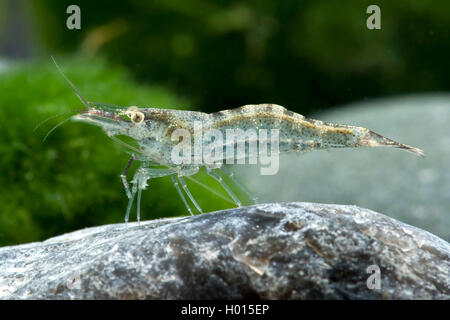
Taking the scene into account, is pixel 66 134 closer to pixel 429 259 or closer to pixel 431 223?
pixel 429 259

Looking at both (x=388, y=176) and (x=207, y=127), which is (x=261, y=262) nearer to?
(x=207, y=127)

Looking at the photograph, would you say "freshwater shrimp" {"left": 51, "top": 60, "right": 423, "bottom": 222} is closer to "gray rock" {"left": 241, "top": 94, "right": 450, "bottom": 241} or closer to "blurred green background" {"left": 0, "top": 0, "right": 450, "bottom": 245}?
"gray rock" {"left": 241, "top": 94, "right": 450, "bottom": 241}

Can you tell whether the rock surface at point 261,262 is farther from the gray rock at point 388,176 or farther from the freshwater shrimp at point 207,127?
the gray rock at point 388,176

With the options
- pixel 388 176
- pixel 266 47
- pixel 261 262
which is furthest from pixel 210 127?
pixel 266 47

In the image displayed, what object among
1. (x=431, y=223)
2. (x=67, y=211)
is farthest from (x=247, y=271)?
(x=431, y=223)

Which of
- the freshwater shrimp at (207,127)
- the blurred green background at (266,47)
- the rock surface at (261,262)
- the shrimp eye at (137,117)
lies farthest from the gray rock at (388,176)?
the rock surface at (261,262)

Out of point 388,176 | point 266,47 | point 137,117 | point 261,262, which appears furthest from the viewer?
point 266,47
